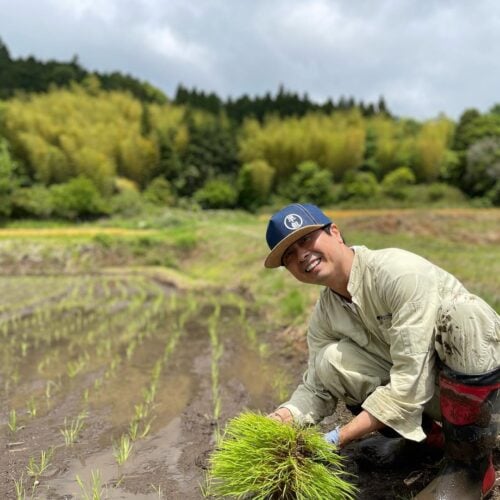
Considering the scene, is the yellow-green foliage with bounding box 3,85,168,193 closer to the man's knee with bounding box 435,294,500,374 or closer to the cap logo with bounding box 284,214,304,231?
the cap logo with bounding box 284,214,304,231

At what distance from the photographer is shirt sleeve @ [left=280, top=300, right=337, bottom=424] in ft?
6.32

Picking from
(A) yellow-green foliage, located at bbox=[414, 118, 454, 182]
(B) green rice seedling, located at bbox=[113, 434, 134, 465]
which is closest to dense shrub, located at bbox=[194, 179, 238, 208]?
(A) yellow-green foliage, located at bbox=[414, 118, 454, 182]

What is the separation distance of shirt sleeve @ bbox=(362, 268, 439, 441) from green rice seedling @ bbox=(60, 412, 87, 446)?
179 cm

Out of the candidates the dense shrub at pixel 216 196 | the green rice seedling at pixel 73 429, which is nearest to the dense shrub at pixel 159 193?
the dense shrub at pixel 216 196

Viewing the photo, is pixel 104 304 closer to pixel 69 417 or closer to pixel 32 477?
pixel 69 417

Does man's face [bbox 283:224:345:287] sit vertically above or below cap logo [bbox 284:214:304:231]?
below

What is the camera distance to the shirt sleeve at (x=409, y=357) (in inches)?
64.1

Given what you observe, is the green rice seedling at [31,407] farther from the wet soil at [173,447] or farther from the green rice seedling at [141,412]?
the green rice seedling at [141,412]

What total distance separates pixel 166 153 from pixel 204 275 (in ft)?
64.4

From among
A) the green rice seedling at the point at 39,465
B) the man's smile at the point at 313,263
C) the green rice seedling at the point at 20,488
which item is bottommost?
the green rice seedling at the point at 39,465

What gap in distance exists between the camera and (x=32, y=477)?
2.23 m

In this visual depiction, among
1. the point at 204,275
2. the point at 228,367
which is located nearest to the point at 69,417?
the point at 228,367

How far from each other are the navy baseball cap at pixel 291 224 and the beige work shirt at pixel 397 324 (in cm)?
24

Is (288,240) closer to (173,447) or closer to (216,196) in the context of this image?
(173,447)
